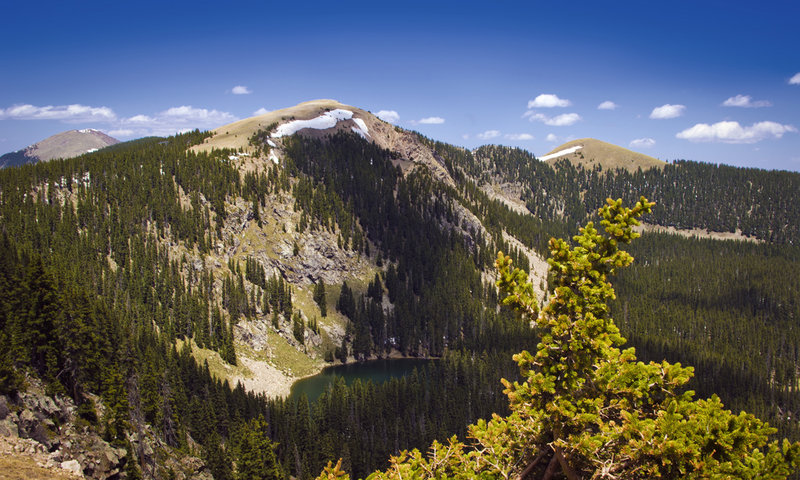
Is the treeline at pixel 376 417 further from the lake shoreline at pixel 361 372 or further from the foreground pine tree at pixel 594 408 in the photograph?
the foreground pine tree at pixel 594 408

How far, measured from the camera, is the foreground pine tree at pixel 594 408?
10.1m

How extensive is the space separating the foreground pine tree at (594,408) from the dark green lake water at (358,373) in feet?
335

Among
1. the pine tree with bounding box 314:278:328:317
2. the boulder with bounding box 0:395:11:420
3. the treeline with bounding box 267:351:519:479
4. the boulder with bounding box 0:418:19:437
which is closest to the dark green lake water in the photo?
the treeline with bounding box 267:351:519:479

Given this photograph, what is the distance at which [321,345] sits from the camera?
13875 cm

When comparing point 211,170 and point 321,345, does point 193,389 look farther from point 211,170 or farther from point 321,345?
point 211,170

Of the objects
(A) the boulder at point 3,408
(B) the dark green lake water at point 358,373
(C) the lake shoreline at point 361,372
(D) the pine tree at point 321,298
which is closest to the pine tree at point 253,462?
(A) the boulder at point 3,408

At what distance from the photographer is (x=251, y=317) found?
428 ft

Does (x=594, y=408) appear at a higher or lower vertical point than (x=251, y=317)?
higher

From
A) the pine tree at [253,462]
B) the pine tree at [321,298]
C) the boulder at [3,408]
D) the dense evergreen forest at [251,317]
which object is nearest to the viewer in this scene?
the boulder at [3,408]

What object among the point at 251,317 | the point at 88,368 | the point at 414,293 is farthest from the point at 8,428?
the point at 414,293

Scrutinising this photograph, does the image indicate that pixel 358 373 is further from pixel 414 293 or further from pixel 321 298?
pixel 414 293

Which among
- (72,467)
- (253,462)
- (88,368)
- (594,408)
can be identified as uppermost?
(594,408)

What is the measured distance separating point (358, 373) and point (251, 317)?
35.3 m

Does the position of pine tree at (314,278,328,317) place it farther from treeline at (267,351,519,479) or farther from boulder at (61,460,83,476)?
boulder at (61,460,83,476)
